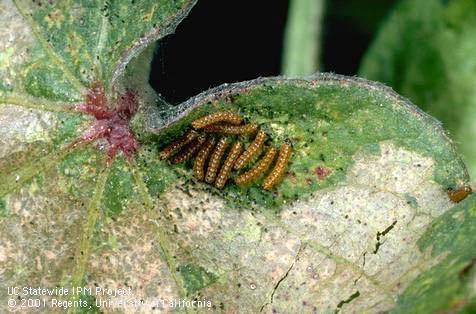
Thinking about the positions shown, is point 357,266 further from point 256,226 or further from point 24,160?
point 24,160

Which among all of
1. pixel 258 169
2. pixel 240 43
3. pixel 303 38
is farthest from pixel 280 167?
pixel 303 38

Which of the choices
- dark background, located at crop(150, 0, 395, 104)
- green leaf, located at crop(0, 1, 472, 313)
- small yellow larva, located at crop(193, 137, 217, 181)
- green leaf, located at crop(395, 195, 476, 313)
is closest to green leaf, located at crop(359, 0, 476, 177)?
dark background, located at crop(150, 0, 395, 104)

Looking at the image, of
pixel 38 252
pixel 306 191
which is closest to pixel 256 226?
pixel 306 191

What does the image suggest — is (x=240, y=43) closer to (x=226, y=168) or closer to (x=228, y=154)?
(x=228, y=154)

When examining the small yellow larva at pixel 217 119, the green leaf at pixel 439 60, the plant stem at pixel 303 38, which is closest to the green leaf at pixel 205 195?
the small yellow larva at pixel 217 119

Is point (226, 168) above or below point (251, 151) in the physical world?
below
